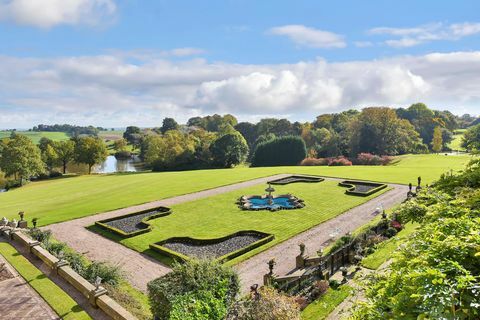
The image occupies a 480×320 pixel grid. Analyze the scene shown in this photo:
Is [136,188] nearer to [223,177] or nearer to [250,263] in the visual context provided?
[223,177]

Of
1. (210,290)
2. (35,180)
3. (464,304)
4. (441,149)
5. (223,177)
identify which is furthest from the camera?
(441,149)

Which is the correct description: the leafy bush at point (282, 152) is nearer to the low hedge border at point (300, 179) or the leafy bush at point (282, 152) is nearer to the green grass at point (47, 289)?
the low hedge border at point (300, 179)

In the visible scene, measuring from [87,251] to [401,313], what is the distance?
72.8ft

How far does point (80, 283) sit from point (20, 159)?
5780cm

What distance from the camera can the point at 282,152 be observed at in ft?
250

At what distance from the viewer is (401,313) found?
15.0 feet

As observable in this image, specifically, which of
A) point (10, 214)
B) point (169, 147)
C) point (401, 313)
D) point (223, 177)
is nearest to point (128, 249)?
point (10, 214)

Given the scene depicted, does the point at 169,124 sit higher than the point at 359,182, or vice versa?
the point at 169,124

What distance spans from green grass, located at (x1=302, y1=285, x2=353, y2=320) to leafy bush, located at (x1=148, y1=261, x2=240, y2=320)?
3.33m

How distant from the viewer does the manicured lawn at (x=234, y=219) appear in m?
24.2

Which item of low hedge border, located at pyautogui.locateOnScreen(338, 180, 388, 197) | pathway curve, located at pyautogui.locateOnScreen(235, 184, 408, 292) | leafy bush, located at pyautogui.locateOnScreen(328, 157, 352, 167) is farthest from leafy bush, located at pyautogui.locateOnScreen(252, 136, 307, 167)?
pathway curve, located at pyautogui.locateOnScreen(235, 184, 408, 292)

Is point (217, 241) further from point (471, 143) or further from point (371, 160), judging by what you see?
point (371, 160)

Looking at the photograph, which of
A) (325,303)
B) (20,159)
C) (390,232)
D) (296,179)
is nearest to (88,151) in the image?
(20,159)

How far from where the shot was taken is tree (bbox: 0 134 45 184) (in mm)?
59875
